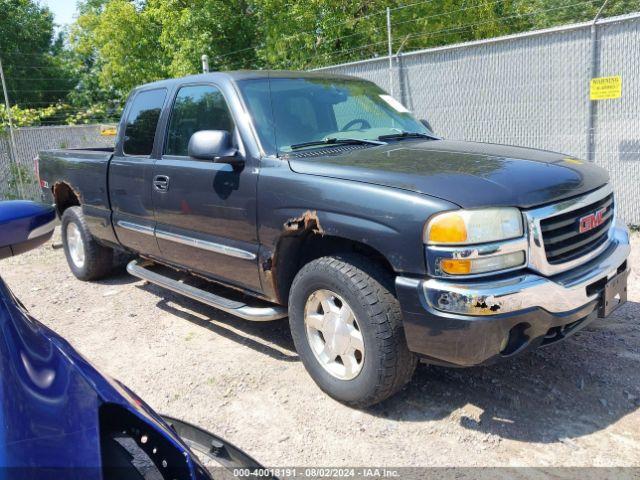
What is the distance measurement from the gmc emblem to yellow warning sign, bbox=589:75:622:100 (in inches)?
161

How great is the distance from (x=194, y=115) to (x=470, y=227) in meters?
2.48

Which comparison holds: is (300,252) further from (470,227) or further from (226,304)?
(470,227)

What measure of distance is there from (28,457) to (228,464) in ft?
2.61

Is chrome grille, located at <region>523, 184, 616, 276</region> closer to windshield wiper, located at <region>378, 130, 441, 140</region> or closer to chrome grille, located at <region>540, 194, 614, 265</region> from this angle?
chrome grille, located at <region>540, 194, 614, 265</region>

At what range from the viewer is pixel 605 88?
6.79m

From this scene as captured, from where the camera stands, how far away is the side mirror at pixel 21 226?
1.74 metres

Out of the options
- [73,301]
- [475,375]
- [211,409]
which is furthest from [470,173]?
[73,301]

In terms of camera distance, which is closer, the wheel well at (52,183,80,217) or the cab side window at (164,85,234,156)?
the cab side window at (164,85,234,156)

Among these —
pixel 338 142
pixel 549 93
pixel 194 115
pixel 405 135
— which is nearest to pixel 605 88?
pixel 549 93

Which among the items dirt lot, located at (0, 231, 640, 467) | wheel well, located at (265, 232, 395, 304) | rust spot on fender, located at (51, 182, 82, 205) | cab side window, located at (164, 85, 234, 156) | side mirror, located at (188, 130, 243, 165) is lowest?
dirt lot, located at (0, 231, 640, 467)

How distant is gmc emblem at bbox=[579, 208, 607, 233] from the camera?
3.08 meters

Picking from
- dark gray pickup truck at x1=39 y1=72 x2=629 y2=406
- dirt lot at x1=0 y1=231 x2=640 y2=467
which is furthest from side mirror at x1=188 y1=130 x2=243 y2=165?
dirt lot at x1=0 y1=231 x2=640 y2=467

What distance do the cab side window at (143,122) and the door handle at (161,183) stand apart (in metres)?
0.35

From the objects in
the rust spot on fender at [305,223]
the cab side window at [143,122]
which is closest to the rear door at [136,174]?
the cab side window at [143,122]
